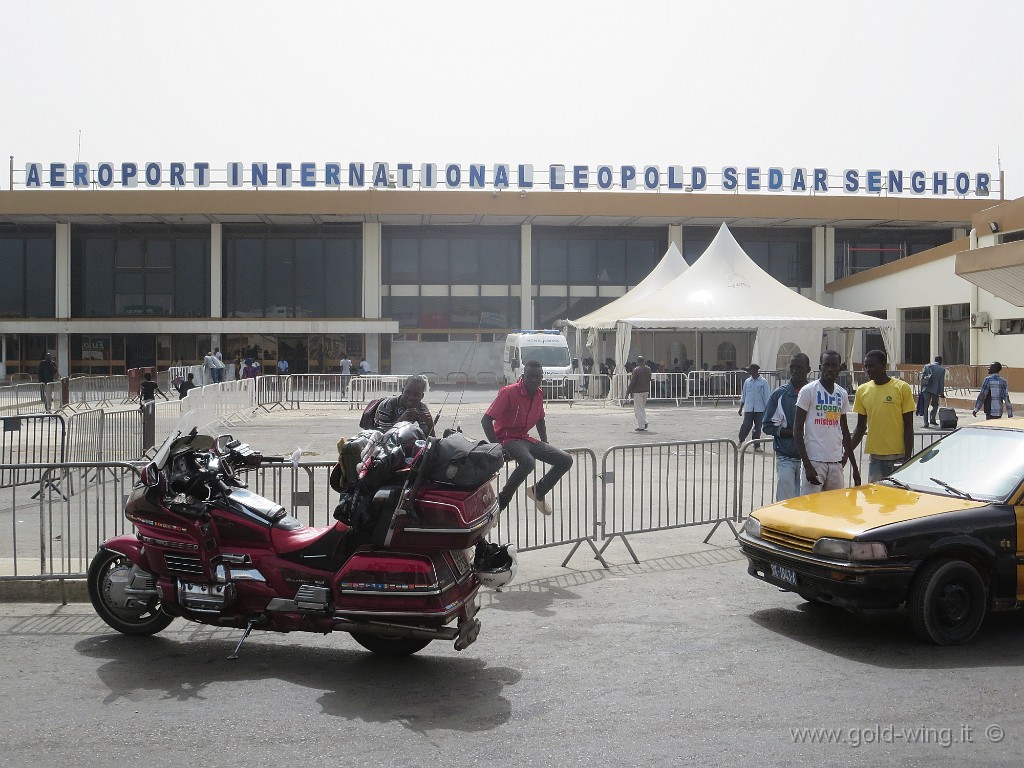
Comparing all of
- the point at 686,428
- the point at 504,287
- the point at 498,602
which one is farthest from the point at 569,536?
the point at 504,287

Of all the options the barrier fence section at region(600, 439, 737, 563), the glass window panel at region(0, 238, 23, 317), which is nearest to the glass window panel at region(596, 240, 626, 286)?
the glass window panel at region(0, 238, 23, 317)

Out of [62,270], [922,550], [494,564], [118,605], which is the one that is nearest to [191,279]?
[62,270]

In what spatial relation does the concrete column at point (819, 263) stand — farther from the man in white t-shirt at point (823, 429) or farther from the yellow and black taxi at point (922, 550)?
the yellow and black taxi at point (922, 550)

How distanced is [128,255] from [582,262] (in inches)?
893

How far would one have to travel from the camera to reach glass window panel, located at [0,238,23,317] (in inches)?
1957

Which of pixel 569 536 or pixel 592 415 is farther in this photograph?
pixel 592 415

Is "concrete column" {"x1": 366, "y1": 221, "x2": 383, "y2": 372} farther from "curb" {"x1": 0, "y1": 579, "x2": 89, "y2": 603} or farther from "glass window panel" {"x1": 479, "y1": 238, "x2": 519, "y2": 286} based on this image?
"curb" {"x1": 0, "y1": 579, "x2": 89, "y2": 603}

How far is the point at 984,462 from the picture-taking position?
7.14 meters

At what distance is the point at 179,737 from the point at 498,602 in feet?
10.2

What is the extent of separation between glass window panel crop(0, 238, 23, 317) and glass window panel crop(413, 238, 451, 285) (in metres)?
19.4

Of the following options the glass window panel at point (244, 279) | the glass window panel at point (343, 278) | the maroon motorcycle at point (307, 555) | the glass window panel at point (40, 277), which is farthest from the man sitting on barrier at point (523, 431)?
the glass window panel at point (40, 277)

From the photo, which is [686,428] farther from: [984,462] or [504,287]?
[504,287]

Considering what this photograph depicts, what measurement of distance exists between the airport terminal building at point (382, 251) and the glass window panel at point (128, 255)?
111 millimetres

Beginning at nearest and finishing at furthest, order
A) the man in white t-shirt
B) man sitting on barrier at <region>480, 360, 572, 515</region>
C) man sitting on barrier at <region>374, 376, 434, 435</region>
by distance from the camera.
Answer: man sitting on barrier at <region>374, 376, 434, 435</region> < the man in white t-shirt < man sitting on barrier at <region>480, 360, 572, 515</region>
